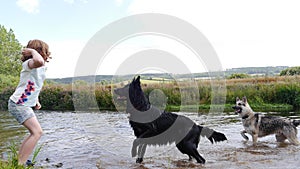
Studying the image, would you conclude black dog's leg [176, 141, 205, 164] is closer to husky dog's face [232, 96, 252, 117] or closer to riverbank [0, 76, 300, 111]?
husky dog's face [232, 96, 252, 117]

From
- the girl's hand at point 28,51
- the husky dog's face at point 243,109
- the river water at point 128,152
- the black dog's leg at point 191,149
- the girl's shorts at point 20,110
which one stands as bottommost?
the river water at point 128,152

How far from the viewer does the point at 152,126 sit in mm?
5902

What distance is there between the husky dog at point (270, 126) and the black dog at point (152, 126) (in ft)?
8.16

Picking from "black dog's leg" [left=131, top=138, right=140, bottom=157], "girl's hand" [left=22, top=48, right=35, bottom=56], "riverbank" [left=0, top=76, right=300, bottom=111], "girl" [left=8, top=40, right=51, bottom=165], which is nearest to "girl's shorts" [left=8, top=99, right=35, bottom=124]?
"girl" [left=8, top=40, right=51, bottom=165]

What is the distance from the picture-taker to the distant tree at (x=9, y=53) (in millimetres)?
38656

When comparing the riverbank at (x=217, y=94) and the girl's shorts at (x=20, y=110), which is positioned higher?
the girl's shorts at (x=20, y=110)

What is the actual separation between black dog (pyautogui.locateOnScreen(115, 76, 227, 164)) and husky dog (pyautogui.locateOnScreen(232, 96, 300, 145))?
2.49 meters

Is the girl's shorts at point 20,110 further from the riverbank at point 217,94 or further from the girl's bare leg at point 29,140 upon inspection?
the riverbank at point 217,94

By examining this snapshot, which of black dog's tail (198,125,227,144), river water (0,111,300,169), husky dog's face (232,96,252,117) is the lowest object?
river water (0,111,300,169)

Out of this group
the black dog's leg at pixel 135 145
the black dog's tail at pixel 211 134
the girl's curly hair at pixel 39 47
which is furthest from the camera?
the black dog's tail at pixel 211 134

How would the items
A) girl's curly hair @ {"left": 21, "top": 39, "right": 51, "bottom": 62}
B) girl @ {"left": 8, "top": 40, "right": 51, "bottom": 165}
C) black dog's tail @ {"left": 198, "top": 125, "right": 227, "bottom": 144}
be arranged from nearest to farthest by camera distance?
1. girl @ {"left": 8, "top": 40, "right": 51, "bottom": 165}
2. girl's curly hair @ {"left": 21, "top": 39, "right": 51, "bottom": 62}
3. black dog's tail @ {"left": 198, "top": 125, "right": 227, "bottom": 144}

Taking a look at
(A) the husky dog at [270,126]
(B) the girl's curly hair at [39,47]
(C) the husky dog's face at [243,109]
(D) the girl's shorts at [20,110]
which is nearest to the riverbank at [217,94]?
→ (C) the husky dog's face at [243,109]

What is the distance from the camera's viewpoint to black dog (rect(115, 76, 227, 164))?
588 cm

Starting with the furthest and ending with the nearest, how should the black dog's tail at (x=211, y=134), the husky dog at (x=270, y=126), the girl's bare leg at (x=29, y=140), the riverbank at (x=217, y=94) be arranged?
1. the riverbank at (x=217, y=94)
2. the husky dog at (x=270, y=126)
3. the black dog's tail at (x=211, y=134)
4. the girl's bare leg at (x=29, y=140)
